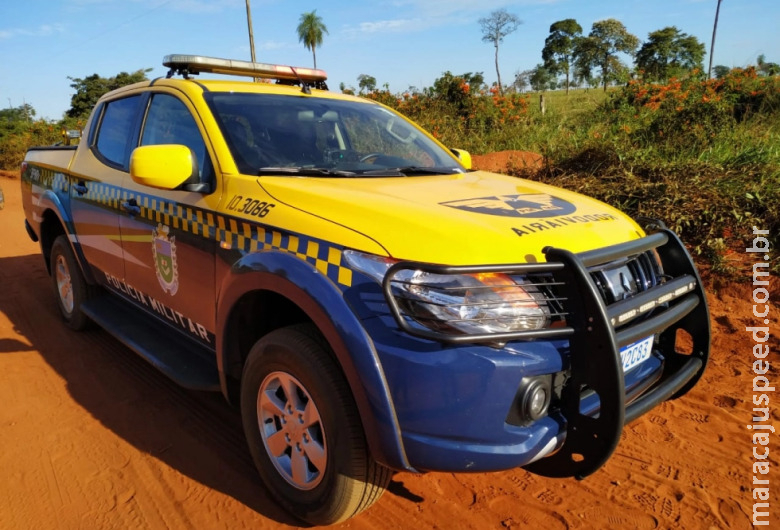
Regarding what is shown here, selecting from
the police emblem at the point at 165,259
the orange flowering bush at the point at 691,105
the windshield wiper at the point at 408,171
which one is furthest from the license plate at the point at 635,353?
the orange flowering bush at the point at 691,105

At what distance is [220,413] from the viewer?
3119mm

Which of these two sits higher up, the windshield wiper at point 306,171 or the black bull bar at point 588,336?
the windshield wiper at point 306,171

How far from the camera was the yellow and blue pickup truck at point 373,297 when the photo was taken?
1.74 metres

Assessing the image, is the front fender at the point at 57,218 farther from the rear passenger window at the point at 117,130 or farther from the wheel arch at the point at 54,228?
the rear passenger window at the point at 117,130

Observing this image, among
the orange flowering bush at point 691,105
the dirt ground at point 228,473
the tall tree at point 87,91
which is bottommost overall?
the dirt ground at point 228,473

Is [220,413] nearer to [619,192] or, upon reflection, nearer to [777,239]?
[619,192]

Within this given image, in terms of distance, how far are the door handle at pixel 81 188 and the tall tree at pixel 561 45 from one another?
36.7 m

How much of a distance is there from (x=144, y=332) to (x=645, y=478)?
289cm

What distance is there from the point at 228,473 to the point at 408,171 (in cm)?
175

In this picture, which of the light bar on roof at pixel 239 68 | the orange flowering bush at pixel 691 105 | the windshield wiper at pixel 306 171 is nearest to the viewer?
the windshield wiper at pixel 306 171

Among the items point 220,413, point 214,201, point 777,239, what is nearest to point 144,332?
point 220,413

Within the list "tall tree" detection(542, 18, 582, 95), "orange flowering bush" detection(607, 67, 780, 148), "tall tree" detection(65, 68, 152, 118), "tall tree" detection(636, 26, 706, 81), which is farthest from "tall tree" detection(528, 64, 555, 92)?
"orange flowering bush" detection(607, 67, 780, 148)

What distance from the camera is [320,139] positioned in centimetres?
301

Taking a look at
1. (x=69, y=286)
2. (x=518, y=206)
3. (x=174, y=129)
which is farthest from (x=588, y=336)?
(x=69, y=286)
